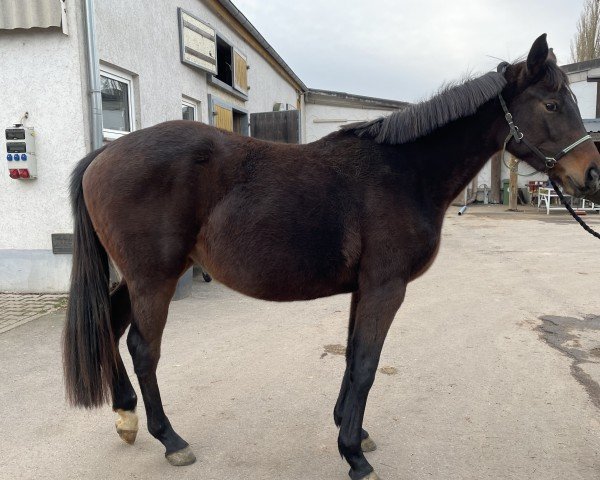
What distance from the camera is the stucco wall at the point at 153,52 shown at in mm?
5254

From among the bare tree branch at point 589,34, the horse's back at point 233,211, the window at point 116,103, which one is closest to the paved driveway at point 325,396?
the horse's back at point 233,211

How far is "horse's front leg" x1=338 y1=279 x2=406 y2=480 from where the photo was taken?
2.14 metres

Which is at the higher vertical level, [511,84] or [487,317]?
[511,84]

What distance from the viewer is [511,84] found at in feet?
7.28

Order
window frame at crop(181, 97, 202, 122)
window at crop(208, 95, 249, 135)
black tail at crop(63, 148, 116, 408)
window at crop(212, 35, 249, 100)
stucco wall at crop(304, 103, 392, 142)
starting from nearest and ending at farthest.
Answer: black tail at crop(63, 148, 116, 408) < window frame at crop(181, 97, 202, 122) < window at crop(208, 95, 249, 135) < window at crop(212, 35, 249, 100) < stucco wall at crop(304, 103, 392, 142)

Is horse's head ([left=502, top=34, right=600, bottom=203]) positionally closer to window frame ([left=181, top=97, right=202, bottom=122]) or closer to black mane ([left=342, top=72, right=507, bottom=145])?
black mane ([left=342, top=72, right=507, bottom=145])

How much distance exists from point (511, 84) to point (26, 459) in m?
3.16

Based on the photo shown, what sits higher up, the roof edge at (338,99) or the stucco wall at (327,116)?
the roof edge at (338,99)

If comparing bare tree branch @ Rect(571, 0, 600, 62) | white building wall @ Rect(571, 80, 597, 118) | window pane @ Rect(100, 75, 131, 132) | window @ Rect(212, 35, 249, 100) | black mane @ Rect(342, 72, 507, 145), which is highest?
bare tree branch @ Rect(571, 0, 600, 62)

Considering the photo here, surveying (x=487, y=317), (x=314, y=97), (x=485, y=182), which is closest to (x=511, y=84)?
(x=487, y=317)

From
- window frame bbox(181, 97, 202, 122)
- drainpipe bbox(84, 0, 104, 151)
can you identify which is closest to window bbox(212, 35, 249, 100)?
window frame bbox(181, 97, 202, 122)

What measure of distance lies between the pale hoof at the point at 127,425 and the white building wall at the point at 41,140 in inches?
130

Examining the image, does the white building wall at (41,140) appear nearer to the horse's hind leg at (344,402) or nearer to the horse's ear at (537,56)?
the horse's hind leg at (344,402)

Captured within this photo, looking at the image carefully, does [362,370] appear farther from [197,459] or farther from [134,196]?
[134,196]
